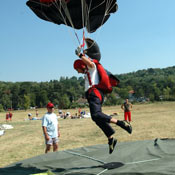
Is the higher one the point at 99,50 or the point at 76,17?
the point at 76,17

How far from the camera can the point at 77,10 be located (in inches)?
169

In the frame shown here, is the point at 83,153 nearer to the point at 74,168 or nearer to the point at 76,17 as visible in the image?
the point at 74,168

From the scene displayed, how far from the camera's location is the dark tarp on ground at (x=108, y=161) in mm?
3287

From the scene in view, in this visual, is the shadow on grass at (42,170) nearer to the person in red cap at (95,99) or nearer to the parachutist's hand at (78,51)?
the person in red cap at (95,99)

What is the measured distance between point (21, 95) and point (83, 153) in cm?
6830

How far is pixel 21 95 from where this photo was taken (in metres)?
69.8

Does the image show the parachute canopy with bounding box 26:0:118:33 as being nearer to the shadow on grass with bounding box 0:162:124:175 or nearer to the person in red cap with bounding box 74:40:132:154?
the person in red cap with bounding box 74:40:132:154

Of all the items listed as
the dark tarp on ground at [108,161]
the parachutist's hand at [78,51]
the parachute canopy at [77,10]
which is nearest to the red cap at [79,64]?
the parachutist's hand at [78,51]

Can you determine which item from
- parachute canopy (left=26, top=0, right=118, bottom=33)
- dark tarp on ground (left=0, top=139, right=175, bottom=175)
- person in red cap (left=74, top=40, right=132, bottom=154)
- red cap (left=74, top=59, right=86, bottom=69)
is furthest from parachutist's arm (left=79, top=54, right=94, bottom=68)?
dark tarp on ground (left=0, top=139, right=175, bottom=175)

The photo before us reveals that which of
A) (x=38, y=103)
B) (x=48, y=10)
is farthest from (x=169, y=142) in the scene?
(x=38, y=103)

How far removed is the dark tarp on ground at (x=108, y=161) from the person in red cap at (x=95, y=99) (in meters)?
0.44

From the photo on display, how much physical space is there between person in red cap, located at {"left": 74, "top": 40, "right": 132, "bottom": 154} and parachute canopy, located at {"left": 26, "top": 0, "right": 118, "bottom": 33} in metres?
0.98

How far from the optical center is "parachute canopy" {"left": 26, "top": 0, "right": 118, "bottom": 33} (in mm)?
4145

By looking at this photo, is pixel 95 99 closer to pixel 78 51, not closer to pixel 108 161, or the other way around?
pixel 78 51
